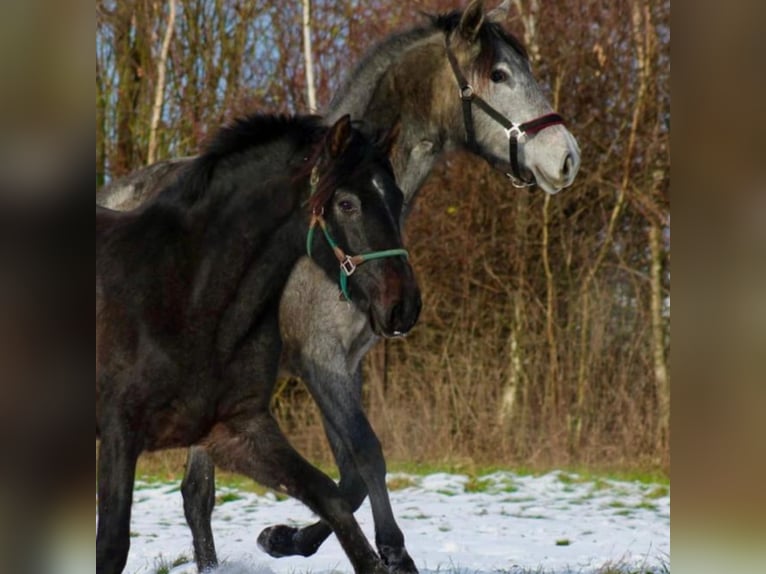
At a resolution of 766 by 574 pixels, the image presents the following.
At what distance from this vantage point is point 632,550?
5477 millimetres

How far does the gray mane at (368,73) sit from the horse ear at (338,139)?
101cm

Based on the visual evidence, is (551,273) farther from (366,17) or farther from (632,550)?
(632,550)

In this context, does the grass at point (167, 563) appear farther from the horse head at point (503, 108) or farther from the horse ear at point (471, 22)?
the horse ear at point (471, 22)

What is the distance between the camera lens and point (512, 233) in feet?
26.8

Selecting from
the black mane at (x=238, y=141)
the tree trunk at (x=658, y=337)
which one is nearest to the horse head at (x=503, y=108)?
the black mane at (x=238, y=141)

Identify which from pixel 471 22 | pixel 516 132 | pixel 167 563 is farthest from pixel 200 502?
pixel 471 22

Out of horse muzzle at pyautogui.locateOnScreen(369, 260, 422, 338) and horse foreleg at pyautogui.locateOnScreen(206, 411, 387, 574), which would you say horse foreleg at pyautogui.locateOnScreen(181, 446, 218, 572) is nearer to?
horse foreleg at pyautogui.locateOnScreen(206, 411, 387, 574)

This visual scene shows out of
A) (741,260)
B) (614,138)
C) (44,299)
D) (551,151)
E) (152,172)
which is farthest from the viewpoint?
(614,138)

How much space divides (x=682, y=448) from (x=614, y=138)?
6.81 metres

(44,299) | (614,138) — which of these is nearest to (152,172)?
(44,299)

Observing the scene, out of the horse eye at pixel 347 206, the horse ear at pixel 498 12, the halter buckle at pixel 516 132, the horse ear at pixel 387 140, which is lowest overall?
the horse eye at pixel 347 206

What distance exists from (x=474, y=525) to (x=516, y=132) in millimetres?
2566

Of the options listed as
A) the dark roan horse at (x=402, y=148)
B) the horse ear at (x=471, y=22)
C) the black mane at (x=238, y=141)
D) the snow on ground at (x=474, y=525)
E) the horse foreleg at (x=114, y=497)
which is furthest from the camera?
the snow on ground at (x=474, y=525)

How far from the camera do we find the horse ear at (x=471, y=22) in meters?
4.52
